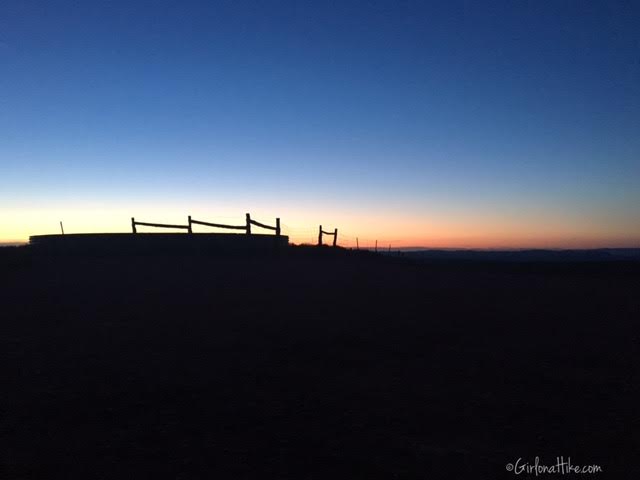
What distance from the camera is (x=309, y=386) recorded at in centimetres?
645

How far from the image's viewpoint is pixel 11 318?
10.4m

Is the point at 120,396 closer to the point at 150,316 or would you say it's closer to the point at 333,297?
the point at 150,316

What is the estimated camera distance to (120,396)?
6.04 meters

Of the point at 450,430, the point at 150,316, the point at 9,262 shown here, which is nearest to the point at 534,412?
the point at 450,430

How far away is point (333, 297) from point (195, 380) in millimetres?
7648

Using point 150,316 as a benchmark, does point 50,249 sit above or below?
above

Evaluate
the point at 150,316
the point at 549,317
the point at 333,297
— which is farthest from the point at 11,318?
the point at 549,317

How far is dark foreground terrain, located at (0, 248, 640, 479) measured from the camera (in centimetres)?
453

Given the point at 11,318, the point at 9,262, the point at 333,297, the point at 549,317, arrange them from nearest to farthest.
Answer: the point at 11,318 → the point at 549,317 → the point at 333,297 → the point at 9,262

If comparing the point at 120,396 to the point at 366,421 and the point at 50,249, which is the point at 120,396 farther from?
the point at 50,249

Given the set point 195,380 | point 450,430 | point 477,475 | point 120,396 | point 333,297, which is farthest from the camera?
point 333,297

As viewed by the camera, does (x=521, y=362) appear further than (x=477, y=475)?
Yes

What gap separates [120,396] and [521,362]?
5.52 meters

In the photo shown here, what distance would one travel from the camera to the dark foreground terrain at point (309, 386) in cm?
453
